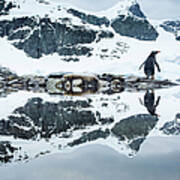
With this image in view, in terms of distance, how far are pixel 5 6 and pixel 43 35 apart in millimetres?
6081

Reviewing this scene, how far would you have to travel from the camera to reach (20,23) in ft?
120

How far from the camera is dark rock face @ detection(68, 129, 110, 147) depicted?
2658 millimetres

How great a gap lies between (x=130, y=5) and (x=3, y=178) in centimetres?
4600

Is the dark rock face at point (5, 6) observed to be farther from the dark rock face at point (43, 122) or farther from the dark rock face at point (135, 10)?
the dark rock face at point (43, 122)

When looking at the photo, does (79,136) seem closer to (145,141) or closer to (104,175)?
(145,141)

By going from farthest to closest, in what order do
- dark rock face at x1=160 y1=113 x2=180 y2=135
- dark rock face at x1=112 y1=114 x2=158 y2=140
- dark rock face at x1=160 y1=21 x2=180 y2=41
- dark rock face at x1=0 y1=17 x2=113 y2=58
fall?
dark rock face at x1=160 y1=21 x2=180 y2=41
dark rock face at x1=0 y1=17 x2=113 y2=58
dark rock face at x1=160 y1=113 x2=180 y2=135
dark rock face at x1=112 y1=114 x2=158 y2=140

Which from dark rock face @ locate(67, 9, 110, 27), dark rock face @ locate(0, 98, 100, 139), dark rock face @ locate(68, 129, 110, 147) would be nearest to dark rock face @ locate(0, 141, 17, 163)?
dark rock face @ locate(0, 98, 100, 139)

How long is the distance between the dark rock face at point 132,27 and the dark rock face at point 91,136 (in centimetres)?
3978

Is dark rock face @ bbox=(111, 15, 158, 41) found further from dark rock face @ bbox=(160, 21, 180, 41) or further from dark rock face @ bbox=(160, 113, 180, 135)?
dark rock face @ bbox=(160, 113, 180, 135)

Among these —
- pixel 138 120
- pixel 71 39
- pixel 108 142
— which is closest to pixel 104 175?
pixel 108 142

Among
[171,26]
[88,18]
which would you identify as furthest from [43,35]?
[171,26]

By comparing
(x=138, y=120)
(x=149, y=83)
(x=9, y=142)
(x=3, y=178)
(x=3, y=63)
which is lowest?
(x=3, y=63)

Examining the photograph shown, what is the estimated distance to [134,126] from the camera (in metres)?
3.34

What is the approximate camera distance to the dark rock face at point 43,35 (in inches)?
1423
